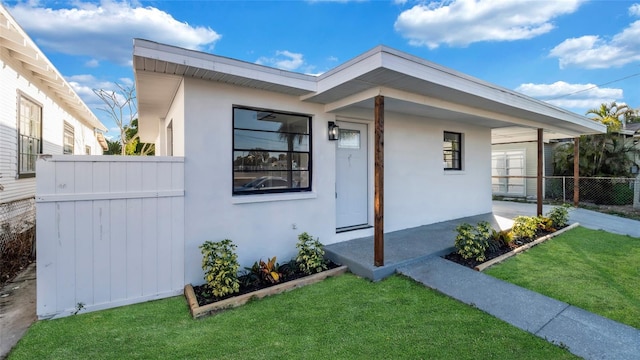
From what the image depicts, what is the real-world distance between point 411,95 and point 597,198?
38.6 ft

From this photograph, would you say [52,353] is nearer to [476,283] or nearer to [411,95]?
[476,283]

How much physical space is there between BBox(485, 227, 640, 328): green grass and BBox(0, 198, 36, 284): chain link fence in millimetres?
7397

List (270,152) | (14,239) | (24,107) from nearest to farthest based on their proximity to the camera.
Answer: (270,152)
(14,239)
(24,107)

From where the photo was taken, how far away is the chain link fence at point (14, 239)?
4695mm

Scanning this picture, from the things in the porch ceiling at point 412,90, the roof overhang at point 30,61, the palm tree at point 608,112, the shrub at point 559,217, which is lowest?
the shrub at point 559,217

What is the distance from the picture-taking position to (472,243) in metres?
4.64

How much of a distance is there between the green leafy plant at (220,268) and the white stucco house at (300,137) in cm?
32

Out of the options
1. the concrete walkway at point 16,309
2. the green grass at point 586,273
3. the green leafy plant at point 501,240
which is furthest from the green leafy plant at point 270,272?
the green leafy plant at point 501,240

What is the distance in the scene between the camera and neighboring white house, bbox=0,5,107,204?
5.55 m

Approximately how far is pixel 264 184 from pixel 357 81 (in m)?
2.13

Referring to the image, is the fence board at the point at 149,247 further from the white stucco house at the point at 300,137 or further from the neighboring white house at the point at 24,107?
the neighboring white house at the point at 24,107

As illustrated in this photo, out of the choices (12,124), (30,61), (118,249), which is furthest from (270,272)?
(30,61)

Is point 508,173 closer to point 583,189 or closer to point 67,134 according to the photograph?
point 583,189

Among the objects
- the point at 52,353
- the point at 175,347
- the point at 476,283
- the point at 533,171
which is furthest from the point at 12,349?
the point at 533,171
